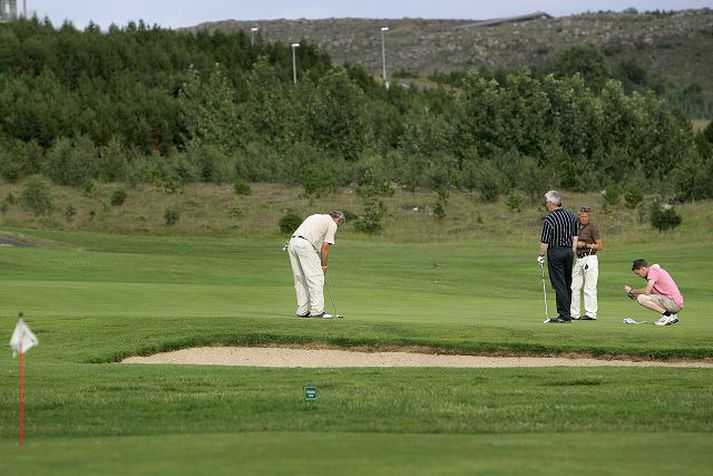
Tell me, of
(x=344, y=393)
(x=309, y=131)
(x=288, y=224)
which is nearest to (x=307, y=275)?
(x=344, y=393)

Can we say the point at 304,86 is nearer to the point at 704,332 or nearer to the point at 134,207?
the point at 134,207

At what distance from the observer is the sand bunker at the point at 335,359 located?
20.0 meters

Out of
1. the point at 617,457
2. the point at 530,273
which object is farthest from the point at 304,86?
the point at 617,457

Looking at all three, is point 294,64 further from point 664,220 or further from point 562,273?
point 562,273

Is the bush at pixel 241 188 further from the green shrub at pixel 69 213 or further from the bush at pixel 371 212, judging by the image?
the green shrub at pixel 69 213

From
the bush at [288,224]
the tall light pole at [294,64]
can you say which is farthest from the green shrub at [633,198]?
the tall light pole at [294,64]

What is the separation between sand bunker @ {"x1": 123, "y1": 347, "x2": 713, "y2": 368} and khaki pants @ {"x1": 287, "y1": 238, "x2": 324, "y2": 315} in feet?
8.10

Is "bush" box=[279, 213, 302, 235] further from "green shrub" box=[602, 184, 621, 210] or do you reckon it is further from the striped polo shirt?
the striped polo shirt

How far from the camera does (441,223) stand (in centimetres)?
6544

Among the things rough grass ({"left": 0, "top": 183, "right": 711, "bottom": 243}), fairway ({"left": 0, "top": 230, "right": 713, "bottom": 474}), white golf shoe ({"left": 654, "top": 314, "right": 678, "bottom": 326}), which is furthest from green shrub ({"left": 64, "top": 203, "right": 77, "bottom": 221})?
white golf shoe ({"left": 654, "top": 314, "right": 678, "bottom": 326})

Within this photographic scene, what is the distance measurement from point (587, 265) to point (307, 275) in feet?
15.1

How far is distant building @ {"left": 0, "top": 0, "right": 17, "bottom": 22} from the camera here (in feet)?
410

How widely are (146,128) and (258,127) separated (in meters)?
7.44

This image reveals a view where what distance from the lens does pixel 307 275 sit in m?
23.2
